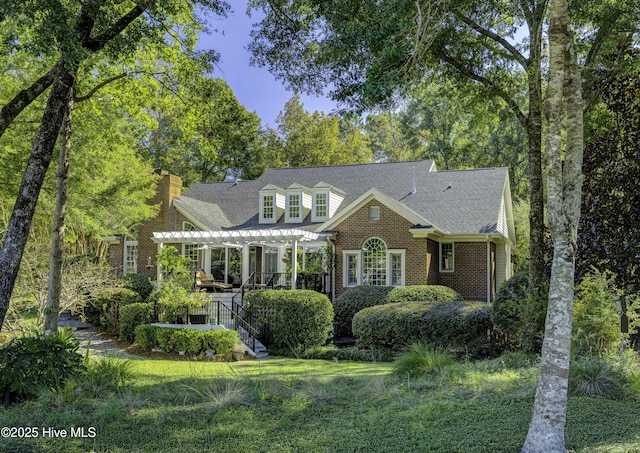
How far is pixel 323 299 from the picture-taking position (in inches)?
658

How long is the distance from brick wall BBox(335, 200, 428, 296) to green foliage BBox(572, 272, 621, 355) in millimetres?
10061

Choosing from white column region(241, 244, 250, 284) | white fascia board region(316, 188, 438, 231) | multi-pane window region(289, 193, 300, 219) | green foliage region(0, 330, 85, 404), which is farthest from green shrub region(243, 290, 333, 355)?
multi-pane window region(289, 193, 300, 219)

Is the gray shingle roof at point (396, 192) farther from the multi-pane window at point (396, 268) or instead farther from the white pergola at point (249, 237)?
the white pergola at point (249, 237)

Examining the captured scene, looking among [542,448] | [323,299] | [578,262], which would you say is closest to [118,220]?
[323,299]

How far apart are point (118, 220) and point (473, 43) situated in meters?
14.1

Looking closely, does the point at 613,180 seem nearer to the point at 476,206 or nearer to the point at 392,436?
the point at 392,436

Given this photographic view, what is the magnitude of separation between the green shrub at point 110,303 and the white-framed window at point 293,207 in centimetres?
807

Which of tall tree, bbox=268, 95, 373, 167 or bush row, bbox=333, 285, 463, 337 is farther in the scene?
tall tree, bbox=268, 95, 373, 167

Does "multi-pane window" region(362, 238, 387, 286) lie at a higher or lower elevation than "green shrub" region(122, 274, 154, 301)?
higher

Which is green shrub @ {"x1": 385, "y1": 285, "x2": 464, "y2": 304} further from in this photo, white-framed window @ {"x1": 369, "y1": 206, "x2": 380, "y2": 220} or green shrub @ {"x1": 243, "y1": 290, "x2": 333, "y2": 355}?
white-framed window @ {"x1": 369, "y1": 206, "x2": 380, "y2": 220}

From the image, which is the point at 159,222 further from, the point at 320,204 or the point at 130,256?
the point at 320,204

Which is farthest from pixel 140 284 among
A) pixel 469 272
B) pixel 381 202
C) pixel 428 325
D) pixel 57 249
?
pixel 469 272

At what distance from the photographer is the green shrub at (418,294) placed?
17.9 meters

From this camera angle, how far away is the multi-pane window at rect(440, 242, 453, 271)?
21.7m
